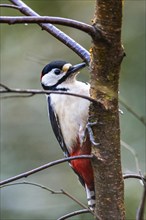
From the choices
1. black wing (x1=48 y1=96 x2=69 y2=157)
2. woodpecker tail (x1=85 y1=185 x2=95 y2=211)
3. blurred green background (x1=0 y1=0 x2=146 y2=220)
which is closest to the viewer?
woodpecker tail (x1=85 y1=185 x2=95 y2=211)

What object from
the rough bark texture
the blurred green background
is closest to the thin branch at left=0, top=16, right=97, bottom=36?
the rough bark texture

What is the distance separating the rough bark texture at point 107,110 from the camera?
1865 mm

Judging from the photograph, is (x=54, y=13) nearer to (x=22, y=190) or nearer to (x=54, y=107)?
(x=22, y=190)

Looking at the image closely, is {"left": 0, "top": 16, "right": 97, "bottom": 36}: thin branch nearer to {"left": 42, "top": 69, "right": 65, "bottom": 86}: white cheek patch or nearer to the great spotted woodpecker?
the great spotted woodpecker

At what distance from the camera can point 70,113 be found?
2.85 m

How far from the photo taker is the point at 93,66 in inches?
76.9

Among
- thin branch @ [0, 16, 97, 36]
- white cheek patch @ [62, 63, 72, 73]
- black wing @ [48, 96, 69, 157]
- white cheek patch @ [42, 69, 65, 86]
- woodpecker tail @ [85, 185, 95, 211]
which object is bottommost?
woodpecker tail @ [85, 185, 95, 211]

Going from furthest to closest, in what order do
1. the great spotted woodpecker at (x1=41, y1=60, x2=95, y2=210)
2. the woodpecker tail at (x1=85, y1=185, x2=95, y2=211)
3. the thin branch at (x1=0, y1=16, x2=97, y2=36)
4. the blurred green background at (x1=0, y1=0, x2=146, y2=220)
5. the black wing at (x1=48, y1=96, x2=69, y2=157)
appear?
the blurred green background at (x1=0, y1=0, x2=146, y2=220) < the black wing at (x1=48, y1=96, x2=69, y2=157) < the great spotted woodpecker at (x1=41, y1=60, x2=95, y2=210) < the woodpecker tail at (x1=85, y1=185, x2=95, y2=211) < the thin branch at (x1=0, y1=16, x2=97, y2=36)

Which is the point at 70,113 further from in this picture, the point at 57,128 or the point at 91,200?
the point at 91,200

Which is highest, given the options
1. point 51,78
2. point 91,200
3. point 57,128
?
point 51,78

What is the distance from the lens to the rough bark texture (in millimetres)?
1865

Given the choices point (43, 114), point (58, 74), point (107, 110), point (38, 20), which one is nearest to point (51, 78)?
point (58, 74)

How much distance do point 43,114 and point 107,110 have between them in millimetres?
3797

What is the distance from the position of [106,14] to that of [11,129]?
387cm
